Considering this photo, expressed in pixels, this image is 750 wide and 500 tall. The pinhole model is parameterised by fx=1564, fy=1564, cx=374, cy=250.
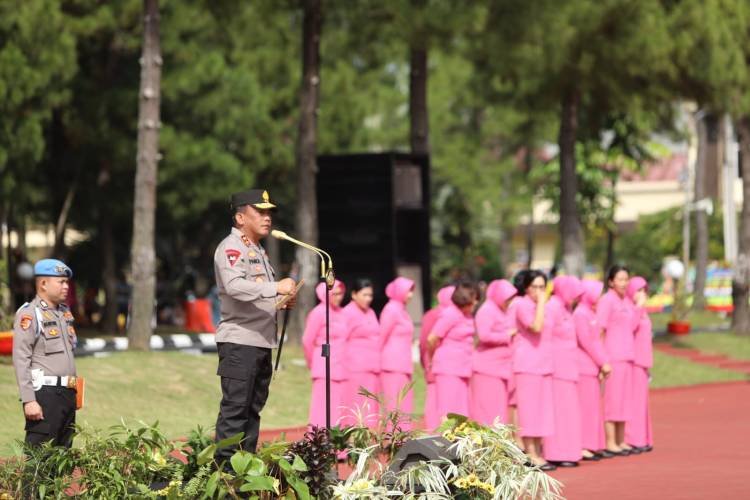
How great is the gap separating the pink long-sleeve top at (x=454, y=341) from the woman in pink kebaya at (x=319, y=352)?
2.97 feet

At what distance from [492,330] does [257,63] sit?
25601 millimetres

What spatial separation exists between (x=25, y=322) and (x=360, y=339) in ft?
16.0

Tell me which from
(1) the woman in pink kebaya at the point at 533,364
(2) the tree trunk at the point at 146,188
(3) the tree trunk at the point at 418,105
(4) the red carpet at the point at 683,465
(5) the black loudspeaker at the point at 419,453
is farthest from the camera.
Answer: (3) the tree trunk at the point at 418,105

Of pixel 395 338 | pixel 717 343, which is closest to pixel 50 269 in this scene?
pixel 395 338

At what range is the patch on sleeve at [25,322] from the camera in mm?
9633

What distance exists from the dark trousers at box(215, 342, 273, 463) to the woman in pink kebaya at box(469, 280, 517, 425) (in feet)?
14.1

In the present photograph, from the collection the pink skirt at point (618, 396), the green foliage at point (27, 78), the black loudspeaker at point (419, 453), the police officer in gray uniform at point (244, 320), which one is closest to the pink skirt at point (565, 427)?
the pink skirt at point (618, 396)

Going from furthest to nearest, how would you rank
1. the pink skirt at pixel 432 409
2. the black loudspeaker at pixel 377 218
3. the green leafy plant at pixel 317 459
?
1. the black loudspeaker at pixel 377 218
2. the pink skirt at pixel 432 409
3. the green leafy plant at pixel 317 459

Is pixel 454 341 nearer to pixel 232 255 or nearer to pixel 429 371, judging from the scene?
pixel 429 371

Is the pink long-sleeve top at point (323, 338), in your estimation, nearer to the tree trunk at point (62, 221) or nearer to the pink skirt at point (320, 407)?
the pink skirt at point (320, 407)

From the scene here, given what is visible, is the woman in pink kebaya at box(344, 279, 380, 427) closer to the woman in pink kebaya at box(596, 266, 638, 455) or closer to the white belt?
the woman in pink kebaya at box(596, 266, 638, 455)

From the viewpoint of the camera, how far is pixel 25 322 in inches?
380

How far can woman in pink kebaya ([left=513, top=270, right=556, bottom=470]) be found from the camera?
1312 cm

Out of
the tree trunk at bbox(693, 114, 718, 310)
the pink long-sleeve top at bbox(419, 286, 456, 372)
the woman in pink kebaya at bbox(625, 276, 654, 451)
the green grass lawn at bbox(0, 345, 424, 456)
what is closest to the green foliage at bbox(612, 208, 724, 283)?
the tree trunk at bbox(693, 114, 718, 310)
